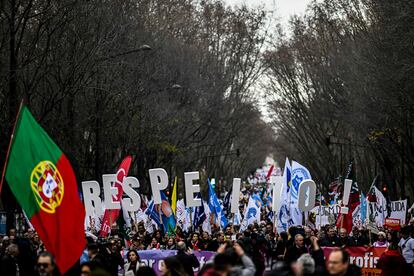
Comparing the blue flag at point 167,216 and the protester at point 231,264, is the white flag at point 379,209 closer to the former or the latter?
the blue flag at point 167,216

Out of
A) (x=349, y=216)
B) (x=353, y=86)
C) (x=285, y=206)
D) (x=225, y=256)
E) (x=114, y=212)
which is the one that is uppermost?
(x=353, y=86)

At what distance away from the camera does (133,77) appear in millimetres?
45312

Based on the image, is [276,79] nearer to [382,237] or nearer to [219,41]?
[219,41]

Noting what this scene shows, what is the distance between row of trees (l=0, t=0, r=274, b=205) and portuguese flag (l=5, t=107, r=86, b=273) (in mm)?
14496

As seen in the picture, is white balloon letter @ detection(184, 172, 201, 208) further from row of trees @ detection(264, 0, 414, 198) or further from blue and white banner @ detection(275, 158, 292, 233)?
row of trees @ detection(264, 0, 414, 198)

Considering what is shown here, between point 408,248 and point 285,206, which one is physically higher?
point 285,206

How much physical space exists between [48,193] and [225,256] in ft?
10.1

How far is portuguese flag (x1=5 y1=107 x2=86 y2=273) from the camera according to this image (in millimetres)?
12367

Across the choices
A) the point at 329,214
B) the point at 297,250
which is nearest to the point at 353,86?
the point at 329,214

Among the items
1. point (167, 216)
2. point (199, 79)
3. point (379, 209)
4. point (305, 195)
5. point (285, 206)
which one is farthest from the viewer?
point (199, 79)

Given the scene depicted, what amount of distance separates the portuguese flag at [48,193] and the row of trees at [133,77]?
47.6 ft

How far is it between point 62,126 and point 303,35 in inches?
1047

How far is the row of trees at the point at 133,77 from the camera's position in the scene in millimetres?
30873

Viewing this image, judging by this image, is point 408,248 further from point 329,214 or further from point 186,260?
point 329,214
